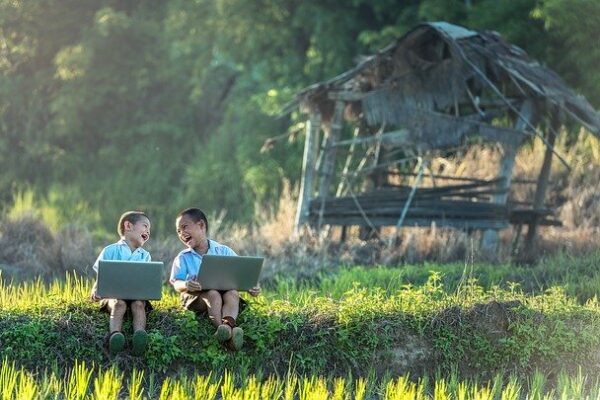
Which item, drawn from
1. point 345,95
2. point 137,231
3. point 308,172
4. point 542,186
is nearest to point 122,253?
point 137,231

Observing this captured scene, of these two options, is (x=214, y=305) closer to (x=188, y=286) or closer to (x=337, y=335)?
(x=188, y=286)

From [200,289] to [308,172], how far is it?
9.39m

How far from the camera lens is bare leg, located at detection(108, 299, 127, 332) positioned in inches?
340

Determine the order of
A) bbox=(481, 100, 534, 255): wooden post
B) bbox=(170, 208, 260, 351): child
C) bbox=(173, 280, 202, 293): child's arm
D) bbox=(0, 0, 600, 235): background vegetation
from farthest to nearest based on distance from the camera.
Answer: bbox=(0, 0, 600, 235): background vegetation < bbox=(481, 100, 534, 255): wooden post < bbox=(173, 280, 202, 293): child's arm < bbox=(170, 208, 260, 351): child

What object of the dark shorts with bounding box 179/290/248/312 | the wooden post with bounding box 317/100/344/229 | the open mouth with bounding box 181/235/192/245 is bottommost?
the dark shorts with bounding box 179/290/248/312

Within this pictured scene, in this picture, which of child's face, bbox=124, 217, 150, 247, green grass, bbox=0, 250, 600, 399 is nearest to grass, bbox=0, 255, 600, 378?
green grass, bbox=0, 250, 600, 399

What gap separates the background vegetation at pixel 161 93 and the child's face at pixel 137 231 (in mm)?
14753

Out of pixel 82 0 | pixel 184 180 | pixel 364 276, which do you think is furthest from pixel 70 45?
pixel 364 276

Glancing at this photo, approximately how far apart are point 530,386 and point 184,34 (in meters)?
20.0

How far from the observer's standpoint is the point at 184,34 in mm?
28328

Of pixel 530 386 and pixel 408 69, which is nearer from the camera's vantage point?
pixel 530 386

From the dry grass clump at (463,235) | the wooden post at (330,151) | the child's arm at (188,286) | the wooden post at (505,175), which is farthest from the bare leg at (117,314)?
the wooden post at (330,151)

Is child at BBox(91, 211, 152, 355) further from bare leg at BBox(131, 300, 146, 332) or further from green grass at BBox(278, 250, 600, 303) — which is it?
green grass at BBox(278, 250, 600, 303)

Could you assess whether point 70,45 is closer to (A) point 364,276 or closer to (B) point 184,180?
(B) point 184,180
